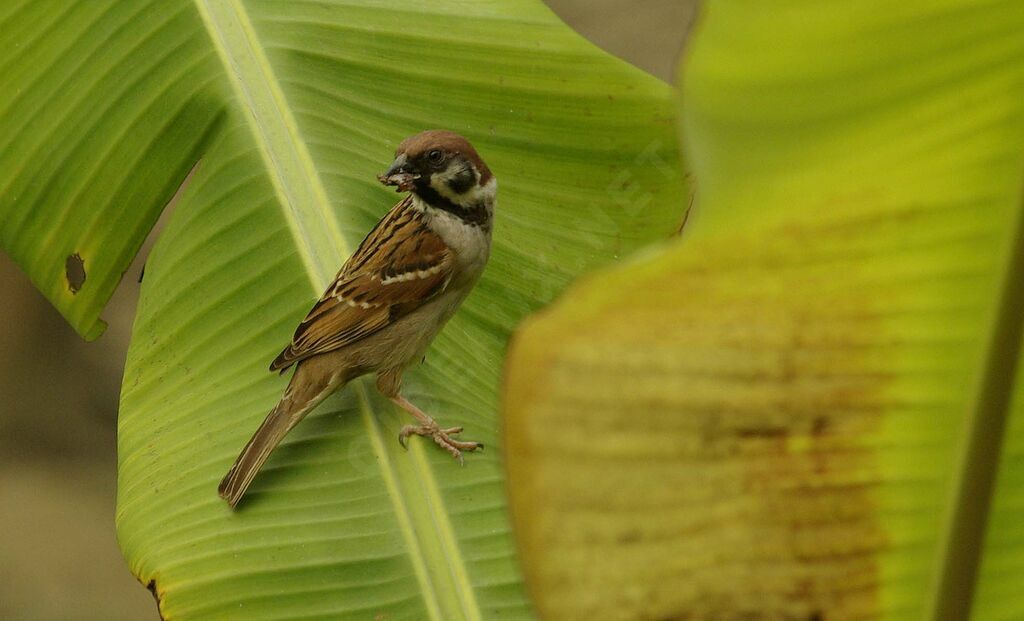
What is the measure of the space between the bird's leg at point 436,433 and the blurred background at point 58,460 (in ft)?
12.8

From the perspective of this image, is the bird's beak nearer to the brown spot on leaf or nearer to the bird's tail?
the bird's tail

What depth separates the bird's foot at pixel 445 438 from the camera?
212 centimetres

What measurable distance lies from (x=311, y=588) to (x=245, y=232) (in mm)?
756

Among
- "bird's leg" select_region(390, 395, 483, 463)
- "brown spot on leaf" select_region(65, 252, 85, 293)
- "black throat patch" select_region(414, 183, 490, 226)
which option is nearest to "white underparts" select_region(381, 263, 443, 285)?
"black throat patch" select_region(414, 183, 490, 226)

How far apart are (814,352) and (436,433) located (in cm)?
123

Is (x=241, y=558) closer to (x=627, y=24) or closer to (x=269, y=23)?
(x=269, y=23)

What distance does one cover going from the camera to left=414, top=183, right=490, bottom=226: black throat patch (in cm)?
251

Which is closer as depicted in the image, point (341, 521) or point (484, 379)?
point (341, 521)

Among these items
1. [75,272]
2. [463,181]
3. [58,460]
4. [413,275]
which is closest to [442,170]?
[463,181]

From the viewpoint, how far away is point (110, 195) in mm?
2498

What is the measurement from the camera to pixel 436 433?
7.00 ft

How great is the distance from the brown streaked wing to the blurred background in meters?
3.54

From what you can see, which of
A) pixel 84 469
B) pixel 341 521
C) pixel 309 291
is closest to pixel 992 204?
pixel 341 521

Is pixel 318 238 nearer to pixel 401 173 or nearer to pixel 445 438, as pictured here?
pixel 401 173
